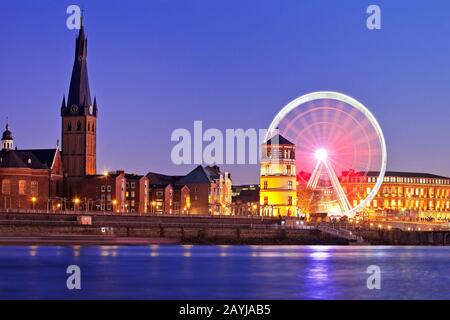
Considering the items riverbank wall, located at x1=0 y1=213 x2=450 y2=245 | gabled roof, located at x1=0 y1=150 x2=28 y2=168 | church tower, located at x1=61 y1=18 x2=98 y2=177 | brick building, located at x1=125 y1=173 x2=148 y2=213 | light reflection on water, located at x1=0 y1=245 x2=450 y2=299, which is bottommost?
light reflection on water, located at x1=0 y1=245 x2=450 y2=299

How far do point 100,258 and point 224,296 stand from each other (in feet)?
127

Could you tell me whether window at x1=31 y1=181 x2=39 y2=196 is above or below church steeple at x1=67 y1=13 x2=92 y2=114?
below

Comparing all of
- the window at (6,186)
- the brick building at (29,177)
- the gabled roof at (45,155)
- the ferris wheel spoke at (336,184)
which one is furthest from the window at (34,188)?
the ferris wheel spoke at (336,184)

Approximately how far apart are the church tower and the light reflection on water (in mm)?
81766

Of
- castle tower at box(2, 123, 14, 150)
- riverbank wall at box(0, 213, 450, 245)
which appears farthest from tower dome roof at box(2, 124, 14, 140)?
riverbank wall at box(0, 213, 450, 245)

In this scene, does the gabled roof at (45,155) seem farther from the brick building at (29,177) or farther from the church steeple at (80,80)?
the church steeple at (80,80)

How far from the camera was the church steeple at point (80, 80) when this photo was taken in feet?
616

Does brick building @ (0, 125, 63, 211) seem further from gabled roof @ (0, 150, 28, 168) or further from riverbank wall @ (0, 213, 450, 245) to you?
riverbank wall @ (0, 213, 450, 245)

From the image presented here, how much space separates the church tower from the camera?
616 feet

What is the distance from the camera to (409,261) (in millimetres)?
108375

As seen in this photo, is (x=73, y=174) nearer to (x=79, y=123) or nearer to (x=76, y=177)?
(x=76, y=177)

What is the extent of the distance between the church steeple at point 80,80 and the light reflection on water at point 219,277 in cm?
8417

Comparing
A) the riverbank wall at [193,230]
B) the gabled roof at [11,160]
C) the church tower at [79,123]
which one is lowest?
the riverbank wall at [193,230]

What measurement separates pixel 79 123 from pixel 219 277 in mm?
114584
